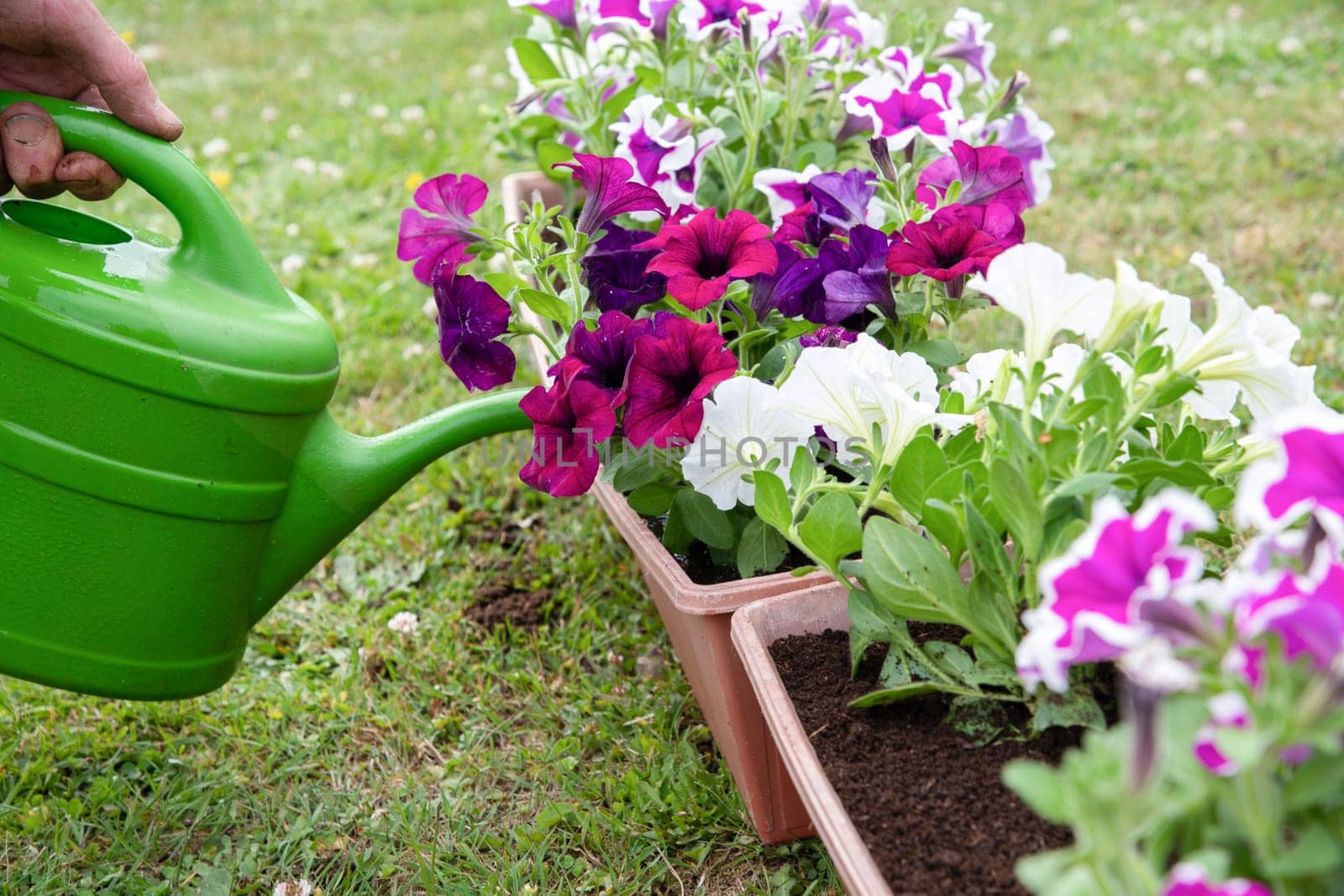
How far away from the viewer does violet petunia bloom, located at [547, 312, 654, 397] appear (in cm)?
108

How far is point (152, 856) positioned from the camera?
1272 mm

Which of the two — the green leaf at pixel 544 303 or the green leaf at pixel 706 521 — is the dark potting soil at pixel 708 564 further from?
the green leaf at pixel 544 303

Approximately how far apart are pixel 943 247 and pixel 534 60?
0.93 m

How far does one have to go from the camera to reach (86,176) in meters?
1.12

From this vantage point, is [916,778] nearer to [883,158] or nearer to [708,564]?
[708,564]

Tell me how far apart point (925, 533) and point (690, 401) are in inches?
9.8

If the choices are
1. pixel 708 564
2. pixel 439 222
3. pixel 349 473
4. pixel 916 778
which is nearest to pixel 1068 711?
pixel 916 778

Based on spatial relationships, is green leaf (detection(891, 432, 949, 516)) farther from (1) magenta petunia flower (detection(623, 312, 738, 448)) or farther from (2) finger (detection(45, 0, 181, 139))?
(2) finger (detection(45, 0, 181, 139))

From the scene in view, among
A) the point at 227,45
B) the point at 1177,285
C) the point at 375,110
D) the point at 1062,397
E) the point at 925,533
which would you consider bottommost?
Answer: the point at 227,45

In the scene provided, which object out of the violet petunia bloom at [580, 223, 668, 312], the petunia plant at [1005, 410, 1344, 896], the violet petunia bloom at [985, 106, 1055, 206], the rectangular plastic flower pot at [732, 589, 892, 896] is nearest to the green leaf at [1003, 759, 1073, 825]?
the petunia plant at [1005, 410, 1344, 896]

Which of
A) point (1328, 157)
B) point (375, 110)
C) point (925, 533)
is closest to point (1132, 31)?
point (1328, 157)

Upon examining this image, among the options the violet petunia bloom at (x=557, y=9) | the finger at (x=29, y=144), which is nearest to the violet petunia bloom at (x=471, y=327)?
the finger at (x=29, y=144)

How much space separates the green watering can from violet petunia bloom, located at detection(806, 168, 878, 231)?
0.42 meters

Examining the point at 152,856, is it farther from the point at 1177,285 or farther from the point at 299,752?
the point at 1177,285
